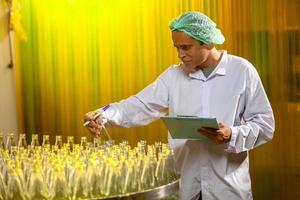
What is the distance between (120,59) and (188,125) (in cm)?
170

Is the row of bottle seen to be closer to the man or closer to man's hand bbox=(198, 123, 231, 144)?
man's hand bbox=(198, 123, 231, 144)

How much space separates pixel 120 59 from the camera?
3.59 meters

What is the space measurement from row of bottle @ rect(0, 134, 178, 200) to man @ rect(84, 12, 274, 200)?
32cm

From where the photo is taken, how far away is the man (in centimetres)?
219

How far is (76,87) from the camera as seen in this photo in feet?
12.2

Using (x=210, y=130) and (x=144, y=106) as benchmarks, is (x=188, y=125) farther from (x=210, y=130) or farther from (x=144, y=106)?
(x=144, y=106)

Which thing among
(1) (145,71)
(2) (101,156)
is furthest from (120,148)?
(1) (145,71)

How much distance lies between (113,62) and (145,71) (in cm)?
24

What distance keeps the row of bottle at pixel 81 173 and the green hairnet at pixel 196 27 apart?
0.58 meters

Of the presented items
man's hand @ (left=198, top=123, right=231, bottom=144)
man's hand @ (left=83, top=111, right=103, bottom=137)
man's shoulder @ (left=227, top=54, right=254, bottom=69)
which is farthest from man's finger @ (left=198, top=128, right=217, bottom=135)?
man's hand @ (left=83, top=111, right=103, bottom=137)

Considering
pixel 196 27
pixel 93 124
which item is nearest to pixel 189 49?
pixel 196 27

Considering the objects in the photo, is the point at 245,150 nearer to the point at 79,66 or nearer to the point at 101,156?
the point at 101,156

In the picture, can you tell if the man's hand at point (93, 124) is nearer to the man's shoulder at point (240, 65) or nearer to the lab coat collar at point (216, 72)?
the lab coat collar at point (216, 72)

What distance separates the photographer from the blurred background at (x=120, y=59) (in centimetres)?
331
